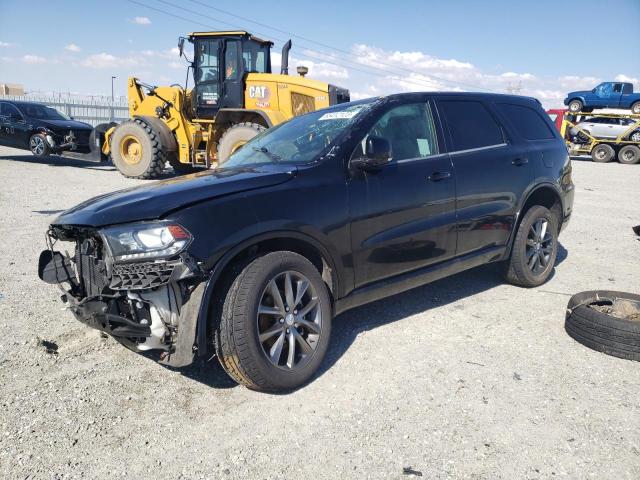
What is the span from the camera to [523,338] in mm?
3701

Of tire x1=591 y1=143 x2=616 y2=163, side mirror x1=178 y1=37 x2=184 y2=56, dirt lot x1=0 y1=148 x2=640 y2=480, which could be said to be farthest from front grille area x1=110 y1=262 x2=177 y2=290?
tire x1=591 y1=143 x2=616 y2=163

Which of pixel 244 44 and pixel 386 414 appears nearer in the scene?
pixel 386 414

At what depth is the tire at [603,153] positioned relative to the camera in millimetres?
23625

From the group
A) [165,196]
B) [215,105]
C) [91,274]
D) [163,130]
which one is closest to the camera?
[165,196]

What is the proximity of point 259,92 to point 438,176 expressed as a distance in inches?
322

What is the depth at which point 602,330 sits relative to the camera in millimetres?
3420

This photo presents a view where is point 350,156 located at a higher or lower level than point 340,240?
higher

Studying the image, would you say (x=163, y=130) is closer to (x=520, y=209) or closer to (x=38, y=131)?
(x=38, y=131)

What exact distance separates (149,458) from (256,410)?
0.62 meters

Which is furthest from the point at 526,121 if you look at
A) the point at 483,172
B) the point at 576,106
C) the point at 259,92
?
the point at 576,106

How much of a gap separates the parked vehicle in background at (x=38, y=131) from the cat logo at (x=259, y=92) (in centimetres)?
615

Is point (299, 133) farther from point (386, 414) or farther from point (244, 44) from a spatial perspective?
point (244, 44)

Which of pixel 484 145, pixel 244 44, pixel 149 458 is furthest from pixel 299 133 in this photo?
pixel 244 44

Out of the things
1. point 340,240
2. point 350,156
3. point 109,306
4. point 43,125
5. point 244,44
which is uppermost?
point 244,44
